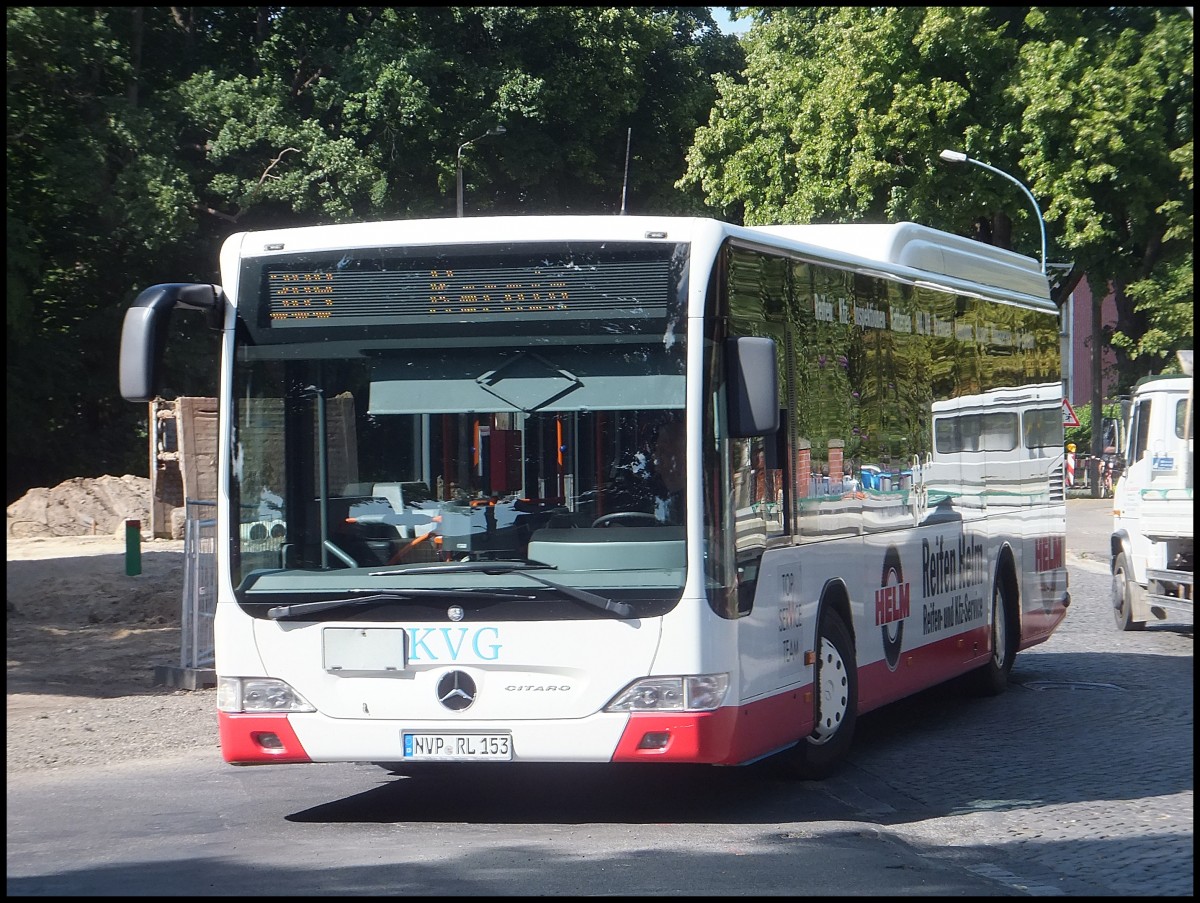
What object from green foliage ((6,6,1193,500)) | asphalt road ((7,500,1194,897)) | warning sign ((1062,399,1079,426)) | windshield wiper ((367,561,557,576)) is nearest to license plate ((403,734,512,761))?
asphalt road ((7,500,1194,897))

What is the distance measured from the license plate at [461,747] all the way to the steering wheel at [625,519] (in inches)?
42.0

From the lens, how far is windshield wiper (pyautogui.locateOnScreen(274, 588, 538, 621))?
27.1ft

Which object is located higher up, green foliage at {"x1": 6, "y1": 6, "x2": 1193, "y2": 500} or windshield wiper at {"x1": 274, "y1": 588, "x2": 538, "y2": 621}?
green foliage at {"x1": 6, "y1": 6, "x2": 1193, "y2": 500}

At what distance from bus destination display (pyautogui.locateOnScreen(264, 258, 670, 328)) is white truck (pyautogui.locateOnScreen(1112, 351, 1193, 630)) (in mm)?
10676

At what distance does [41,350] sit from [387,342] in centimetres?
3137

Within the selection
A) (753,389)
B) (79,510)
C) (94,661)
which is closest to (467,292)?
(753,389)

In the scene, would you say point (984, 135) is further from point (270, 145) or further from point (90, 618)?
point (90, 618)

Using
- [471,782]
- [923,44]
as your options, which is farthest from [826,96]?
[471,782]

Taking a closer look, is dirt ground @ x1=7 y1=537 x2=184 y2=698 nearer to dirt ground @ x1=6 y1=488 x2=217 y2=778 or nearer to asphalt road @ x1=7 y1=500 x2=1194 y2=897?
dirt ground @ x1=6 y1=488 x2=217 y2=778

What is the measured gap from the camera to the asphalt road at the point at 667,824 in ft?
23.6

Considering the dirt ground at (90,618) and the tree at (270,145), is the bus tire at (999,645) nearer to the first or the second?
the dirt ground at (90,618)

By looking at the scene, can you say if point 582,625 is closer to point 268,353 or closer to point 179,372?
point 268,353

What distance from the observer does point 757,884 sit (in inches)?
277

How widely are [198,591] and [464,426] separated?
6.72 m
